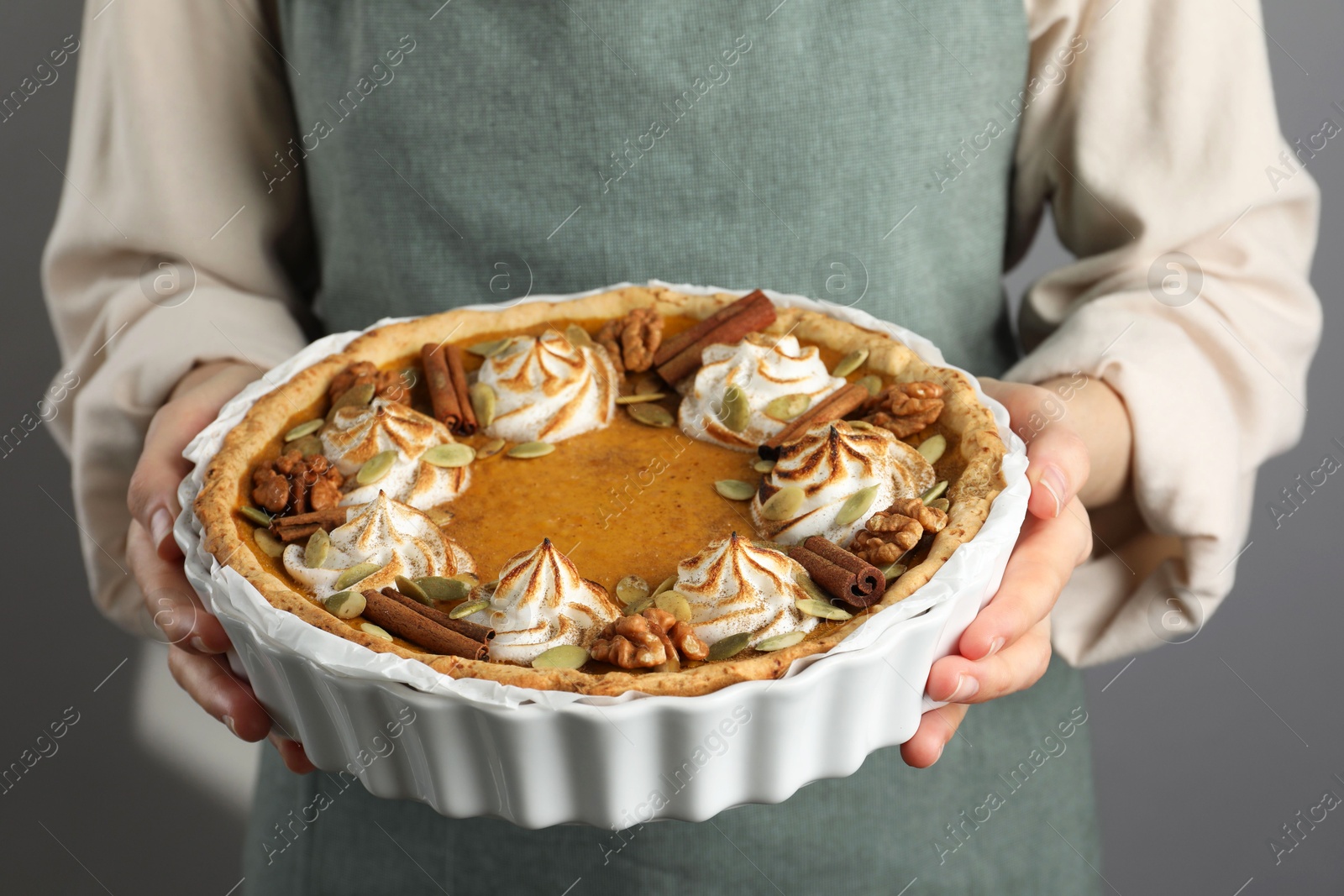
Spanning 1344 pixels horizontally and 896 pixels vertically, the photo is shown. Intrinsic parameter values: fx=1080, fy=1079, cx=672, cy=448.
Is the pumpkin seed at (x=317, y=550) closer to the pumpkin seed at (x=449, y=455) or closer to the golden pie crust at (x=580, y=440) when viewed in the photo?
the golden pie crust at (x=580, y=440)

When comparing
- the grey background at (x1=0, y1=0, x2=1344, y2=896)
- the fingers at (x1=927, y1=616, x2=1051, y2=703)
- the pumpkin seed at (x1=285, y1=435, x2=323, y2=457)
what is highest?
the pumpkin seed at (x1=285, y1=435, x2=323, y2=457)

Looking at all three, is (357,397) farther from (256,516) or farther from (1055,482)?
(1055,482)

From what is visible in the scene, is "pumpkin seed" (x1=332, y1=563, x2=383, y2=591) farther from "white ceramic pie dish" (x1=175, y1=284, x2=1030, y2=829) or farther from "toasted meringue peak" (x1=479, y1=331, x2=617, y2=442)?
"toasted meringue peak" (x1=479, y1=331, x2=617, y2=442)

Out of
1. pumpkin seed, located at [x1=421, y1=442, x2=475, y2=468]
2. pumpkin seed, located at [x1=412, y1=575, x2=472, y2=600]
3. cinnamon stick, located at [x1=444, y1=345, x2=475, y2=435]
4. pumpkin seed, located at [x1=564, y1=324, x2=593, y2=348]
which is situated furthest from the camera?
pumpkin seed, located at [x1=564, y1=324, x2=593, y2=348]

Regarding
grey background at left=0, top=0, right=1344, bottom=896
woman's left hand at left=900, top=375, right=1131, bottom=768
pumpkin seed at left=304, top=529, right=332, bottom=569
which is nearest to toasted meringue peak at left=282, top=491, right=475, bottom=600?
pumpkin seed at left=304, top=529, right=332, bottom=569

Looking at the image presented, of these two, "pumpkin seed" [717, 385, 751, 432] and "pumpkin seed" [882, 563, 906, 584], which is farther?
"pumpkin seed" [717, 385, 751, 432]

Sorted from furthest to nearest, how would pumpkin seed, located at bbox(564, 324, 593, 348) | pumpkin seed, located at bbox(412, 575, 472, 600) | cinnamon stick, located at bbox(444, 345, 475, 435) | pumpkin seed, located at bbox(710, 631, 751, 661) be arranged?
1. pumpkin seed, located at bbox(564, 324, 593, 348)
2. cinnamon stick, located at bbox(444, 345, 475, 435)
3. pumpkin seed, located at bbox(412, 575, 472, 600)
4. pumpkin seed, located at bbox(710, 631, 751, 661)

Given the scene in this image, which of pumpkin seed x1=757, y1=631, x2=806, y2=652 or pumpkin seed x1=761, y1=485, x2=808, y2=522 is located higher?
pumpkin seed x1=757, y1=631, x2=806, y2=652

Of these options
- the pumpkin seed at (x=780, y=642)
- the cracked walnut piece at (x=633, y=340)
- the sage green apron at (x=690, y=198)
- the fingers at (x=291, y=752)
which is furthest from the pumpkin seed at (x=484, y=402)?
the pumpkin seed at (x=780, y=642)
